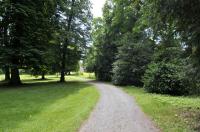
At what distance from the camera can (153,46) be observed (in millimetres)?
35625

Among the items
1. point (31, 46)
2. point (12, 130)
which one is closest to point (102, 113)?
point (12, 130)

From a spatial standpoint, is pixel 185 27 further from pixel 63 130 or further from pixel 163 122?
pixel 63 130

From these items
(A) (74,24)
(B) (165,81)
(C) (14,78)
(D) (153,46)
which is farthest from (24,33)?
(B) (165,81)

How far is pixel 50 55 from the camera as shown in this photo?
108 ft

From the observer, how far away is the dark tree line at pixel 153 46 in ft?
33.7

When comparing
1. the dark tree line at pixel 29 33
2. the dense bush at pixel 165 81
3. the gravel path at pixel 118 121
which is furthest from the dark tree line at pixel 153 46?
the dark tree line at pixel 29 33

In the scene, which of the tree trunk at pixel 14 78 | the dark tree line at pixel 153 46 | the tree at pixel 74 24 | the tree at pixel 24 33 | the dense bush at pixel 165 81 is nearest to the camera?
the dark tree line at pixel 153 46

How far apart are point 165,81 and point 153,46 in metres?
12.0

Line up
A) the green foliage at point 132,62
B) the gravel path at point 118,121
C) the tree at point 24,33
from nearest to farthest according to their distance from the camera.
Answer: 1. the gravel path at point 118,121
2. the tree at point 24,33
3. the green foliage at point 132,62

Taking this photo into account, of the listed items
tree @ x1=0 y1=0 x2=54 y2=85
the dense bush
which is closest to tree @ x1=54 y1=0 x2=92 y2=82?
tree @ x1=0 y1=0 x2=54 y2=85

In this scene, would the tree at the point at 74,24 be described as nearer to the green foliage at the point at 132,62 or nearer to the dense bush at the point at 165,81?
the green foliage at the point at 132,62

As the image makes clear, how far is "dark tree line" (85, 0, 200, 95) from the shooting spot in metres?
10.3

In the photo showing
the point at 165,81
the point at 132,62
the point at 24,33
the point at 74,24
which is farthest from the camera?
the point at 74,24

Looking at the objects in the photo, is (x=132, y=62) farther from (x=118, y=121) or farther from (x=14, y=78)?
(x=118, y=121)
